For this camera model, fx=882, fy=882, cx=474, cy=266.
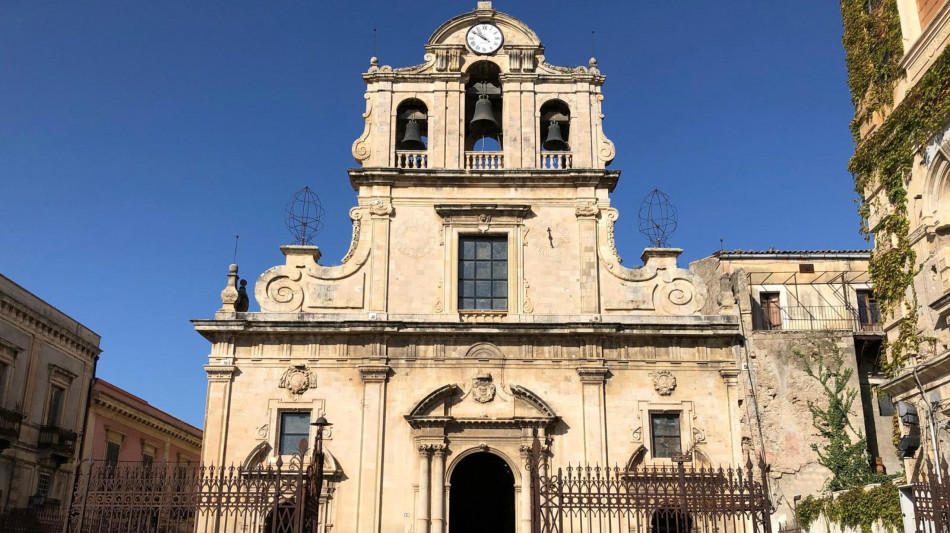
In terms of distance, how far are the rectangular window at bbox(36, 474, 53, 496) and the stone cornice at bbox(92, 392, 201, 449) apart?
3.15 metres

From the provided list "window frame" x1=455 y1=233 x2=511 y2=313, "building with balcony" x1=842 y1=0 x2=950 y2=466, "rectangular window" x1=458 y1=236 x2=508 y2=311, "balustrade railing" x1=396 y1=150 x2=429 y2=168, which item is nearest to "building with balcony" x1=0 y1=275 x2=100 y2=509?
"balustrade railing" x1=396 y1=150 x2=429 y2=168

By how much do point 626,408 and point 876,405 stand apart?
653 cm

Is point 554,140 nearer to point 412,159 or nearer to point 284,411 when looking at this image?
point 412,159

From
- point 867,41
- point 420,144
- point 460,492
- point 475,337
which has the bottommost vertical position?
point 460,492

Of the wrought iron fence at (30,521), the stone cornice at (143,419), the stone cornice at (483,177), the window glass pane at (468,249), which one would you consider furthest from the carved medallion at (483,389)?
the stone cornice at (143,419)

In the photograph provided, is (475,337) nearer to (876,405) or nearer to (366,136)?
(366,136)

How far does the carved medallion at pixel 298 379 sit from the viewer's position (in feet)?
66.6

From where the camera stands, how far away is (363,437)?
19828 millimetres

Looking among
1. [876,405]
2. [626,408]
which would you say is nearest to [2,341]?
[626,408]

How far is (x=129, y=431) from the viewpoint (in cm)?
3106

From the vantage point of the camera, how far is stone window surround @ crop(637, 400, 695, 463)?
19984 millimetres

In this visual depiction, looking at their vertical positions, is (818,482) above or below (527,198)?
below

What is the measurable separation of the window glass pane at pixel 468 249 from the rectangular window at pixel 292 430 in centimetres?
532

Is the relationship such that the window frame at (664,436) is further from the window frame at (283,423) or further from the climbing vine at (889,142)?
the window frame at (283,423)
